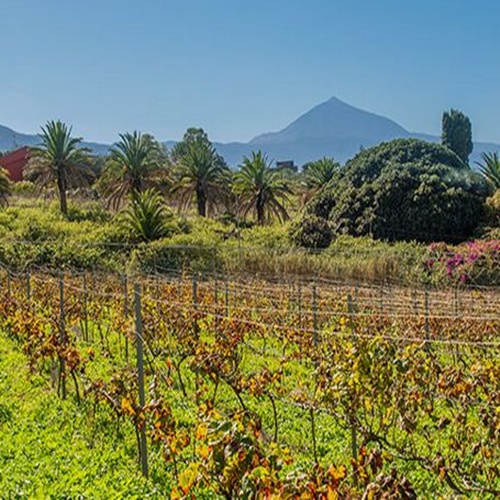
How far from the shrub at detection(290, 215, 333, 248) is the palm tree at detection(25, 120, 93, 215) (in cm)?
887

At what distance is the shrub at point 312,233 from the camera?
67.0 feet

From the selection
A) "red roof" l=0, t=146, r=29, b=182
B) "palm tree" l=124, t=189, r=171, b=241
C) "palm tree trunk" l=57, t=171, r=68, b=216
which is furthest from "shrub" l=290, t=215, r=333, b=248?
"red roof" l=0, t=146, r=29, b=182

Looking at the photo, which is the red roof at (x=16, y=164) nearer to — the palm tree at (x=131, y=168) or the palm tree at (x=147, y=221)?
the palm tree at (x=131, y=168)

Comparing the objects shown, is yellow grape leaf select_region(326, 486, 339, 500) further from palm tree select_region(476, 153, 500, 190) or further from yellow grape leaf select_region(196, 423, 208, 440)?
palm tree select_region(476, 153, 500, 190)

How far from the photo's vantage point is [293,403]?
4039mm

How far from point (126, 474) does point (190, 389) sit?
7.47ft

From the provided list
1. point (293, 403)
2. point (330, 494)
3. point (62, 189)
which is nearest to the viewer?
point (330, 494)

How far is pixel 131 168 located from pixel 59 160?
2.77m

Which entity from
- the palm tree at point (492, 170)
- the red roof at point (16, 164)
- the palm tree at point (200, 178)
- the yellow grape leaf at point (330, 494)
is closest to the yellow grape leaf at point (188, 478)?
the yellow grape leaf at point (330, 494)

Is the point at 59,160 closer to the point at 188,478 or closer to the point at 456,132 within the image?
the point at 188,478

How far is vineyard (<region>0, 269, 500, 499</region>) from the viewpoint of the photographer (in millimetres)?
2135

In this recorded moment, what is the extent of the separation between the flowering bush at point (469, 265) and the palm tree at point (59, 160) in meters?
14.0

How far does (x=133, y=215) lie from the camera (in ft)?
66.8

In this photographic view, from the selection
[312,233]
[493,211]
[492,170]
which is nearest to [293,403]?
[312,233]
